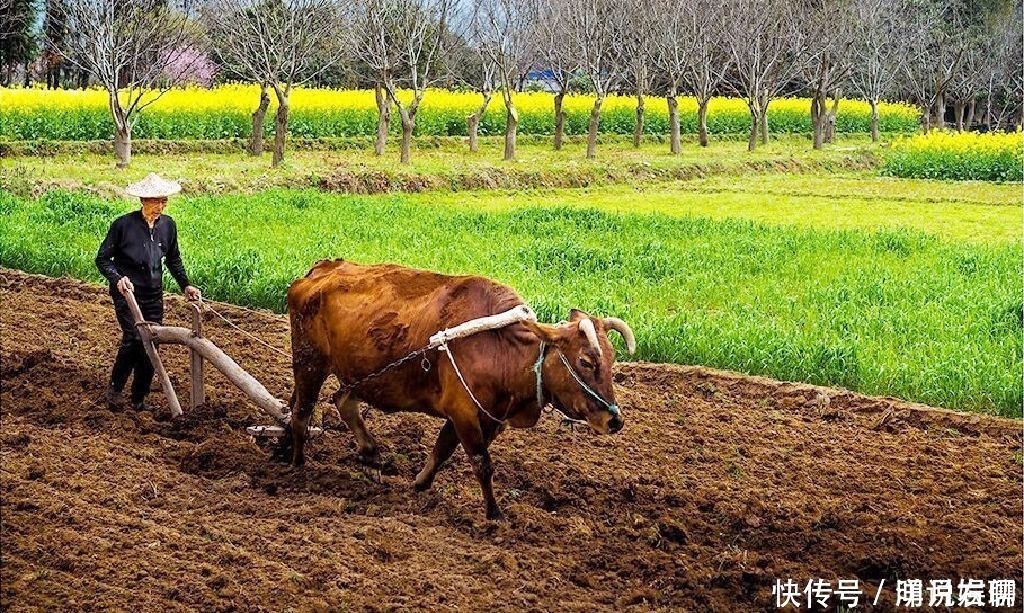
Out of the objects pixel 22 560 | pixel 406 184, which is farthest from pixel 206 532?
pixel 406 184

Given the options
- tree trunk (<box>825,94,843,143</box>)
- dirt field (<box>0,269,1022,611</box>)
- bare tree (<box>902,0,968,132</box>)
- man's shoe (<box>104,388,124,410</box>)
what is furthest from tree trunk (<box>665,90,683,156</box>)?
man's shoe (<box>104,388,124,410</box>)

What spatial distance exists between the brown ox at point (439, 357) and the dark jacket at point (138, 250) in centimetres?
148

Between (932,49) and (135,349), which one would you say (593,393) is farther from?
(932,49)

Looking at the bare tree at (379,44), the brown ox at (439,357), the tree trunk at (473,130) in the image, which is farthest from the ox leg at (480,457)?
the tree trunk at (473,130)

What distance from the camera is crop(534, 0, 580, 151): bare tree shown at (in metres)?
37.2

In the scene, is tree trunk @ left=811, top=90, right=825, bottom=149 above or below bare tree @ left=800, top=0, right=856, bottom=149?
below

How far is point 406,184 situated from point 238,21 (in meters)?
6.04

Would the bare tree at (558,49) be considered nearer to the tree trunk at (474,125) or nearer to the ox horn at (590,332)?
the tree trunk at (474,125)

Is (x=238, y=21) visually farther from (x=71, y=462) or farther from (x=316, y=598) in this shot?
(x=316, y=598)

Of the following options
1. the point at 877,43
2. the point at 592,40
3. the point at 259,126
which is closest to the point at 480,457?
the point at 259,126

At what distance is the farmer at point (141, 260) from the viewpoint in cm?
920

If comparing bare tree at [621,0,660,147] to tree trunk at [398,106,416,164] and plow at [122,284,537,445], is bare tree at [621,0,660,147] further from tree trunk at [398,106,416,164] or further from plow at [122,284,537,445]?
plow at [122,284,537,445]

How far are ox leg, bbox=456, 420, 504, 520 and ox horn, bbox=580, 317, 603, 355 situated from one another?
0.88m

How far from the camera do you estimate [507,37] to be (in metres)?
34.8
